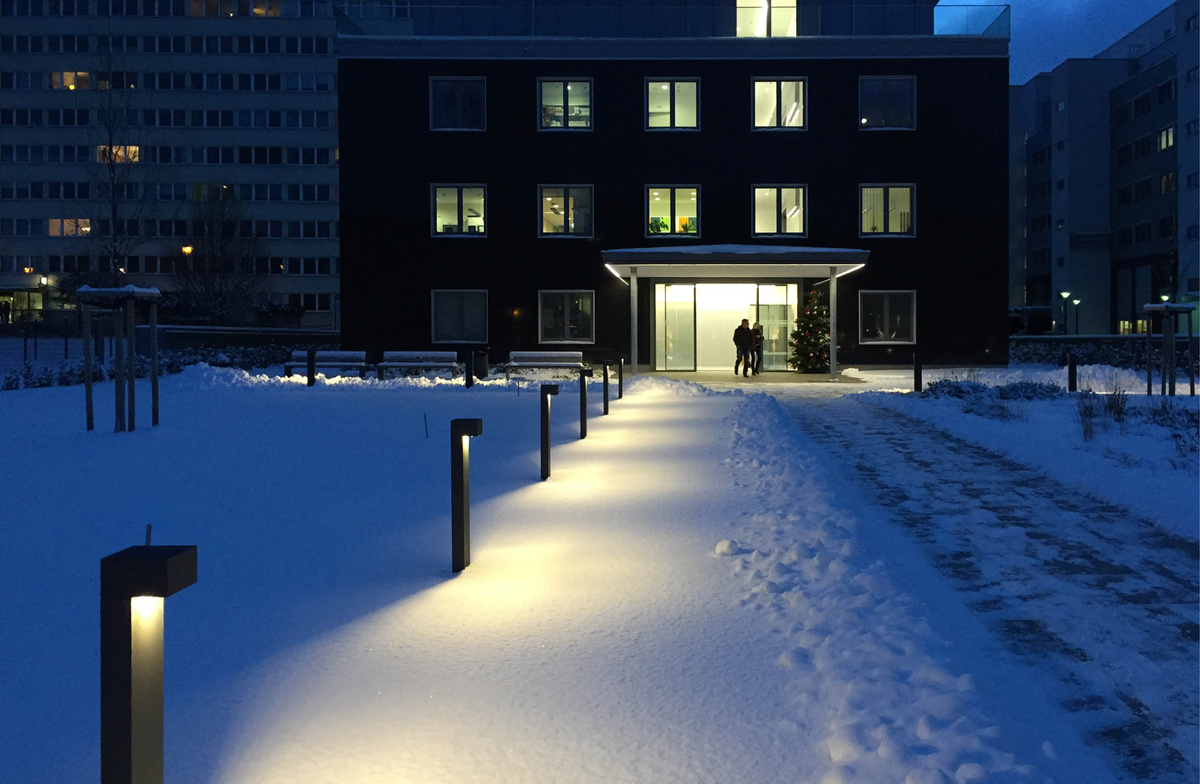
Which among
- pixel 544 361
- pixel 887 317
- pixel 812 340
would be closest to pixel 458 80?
pixel 544 361

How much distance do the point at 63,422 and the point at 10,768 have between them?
13594 mm

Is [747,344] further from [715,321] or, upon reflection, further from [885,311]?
[885,311]

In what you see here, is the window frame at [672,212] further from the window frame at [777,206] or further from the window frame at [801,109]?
the window frame at [801,109]

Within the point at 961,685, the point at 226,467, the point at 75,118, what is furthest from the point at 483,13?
the point at 75,118

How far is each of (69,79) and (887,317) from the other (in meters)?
78.5

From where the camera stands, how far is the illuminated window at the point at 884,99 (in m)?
37.2

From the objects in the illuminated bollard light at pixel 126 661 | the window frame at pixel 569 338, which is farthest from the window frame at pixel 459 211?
the illuminated bollard light at pixel 126 661

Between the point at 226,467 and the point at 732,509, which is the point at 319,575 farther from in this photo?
the point at 226,467

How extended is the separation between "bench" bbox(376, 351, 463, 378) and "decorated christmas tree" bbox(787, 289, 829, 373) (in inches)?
447

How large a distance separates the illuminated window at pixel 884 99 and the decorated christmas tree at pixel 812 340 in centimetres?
718

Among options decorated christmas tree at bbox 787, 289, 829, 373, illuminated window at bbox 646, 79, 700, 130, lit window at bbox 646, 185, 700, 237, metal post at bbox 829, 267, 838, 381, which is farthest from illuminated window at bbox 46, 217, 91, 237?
metal post at bbox 829, 267, 838, 381

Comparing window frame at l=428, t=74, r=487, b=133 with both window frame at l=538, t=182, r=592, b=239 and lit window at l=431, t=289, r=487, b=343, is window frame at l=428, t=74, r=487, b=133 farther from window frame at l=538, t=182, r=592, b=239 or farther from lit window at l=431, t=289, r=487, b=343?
lit window at l=431, t=289, r=487, b=343

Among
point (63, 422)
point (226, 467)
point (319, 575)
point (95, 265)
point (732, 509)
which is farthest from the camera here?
point (95, 265)

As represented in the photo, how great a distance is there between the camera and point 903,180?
37.1 meters
